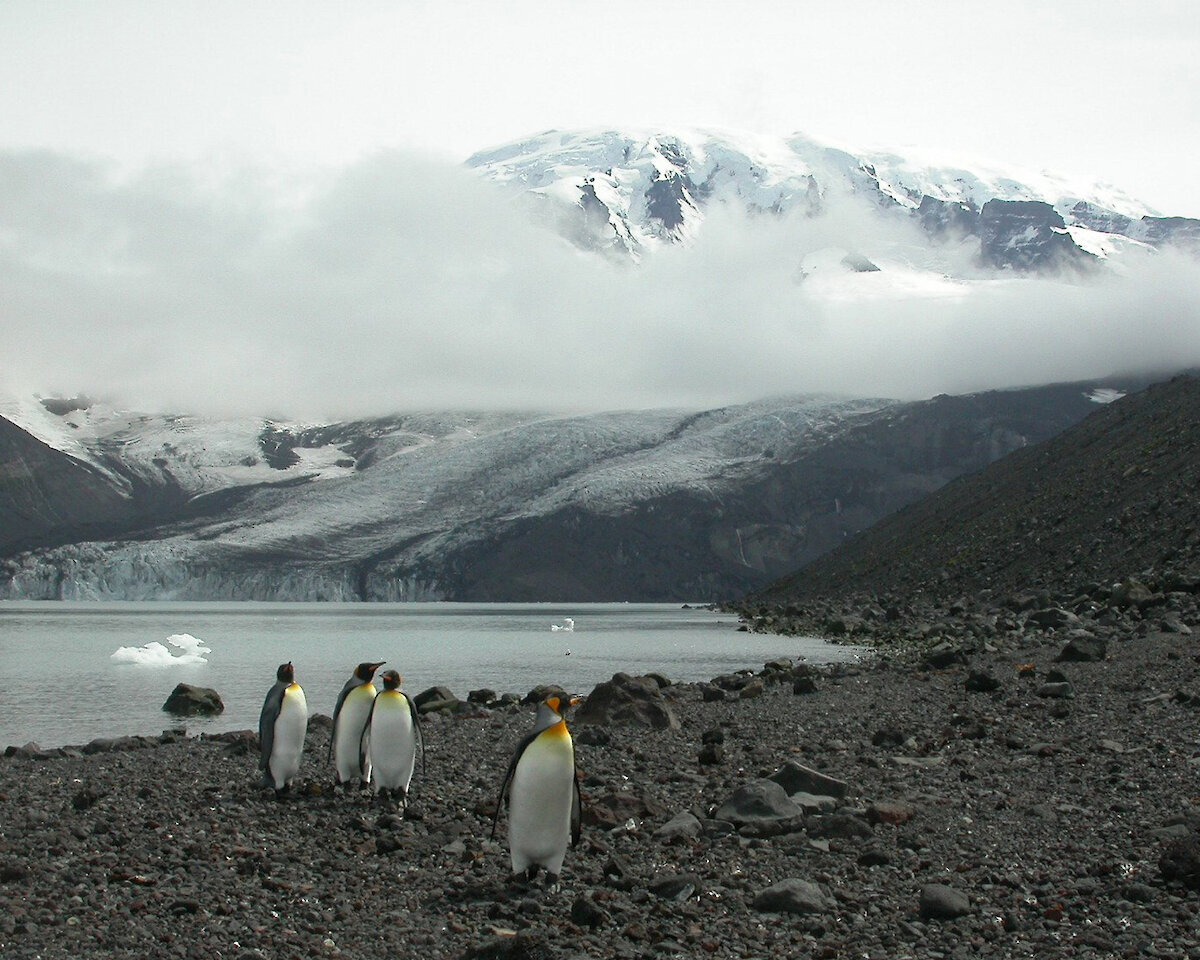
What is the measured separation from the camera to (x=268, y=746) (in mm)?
10125

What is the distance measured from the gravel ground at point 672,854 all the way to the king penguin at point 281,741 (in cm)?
18

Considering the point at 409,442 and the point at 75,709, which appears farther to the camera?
the point at 409,442

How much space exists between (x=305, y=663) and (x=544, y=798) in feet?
85.5

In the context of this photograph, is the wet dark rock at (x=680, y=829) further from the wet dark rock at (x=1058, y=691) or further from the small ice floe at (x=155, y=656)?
the small ice floe at (x=155, y=656)

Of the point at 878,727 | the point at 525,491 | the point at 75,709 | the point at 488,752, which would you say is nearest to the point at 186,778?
the point at 488,752

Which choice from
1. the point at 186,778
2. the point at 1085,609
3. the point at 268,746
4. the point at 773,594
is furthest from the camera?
the point at 773,594

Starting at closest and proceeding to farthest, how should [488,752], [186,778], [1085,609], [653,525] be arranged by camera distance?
[186,778], [488,752], [1085,609], [653,525]

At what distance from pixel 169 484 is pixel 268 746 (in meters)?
185

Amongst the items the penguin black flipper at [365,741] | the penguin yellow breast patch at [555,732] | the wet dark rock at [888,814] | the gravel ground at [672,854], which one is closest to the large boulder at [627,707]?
the gravel ground at [672,854]

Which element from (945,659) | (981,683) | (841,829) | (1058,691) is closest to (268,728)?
(841,829)

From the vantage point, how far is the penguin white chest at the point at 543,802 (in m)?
7.24

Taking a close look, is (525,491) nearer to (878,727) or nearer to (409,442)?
(409,442)

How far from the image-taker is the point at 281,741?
1016 cm

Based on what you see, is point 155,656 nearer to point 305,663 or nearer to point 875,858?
point 305,663
